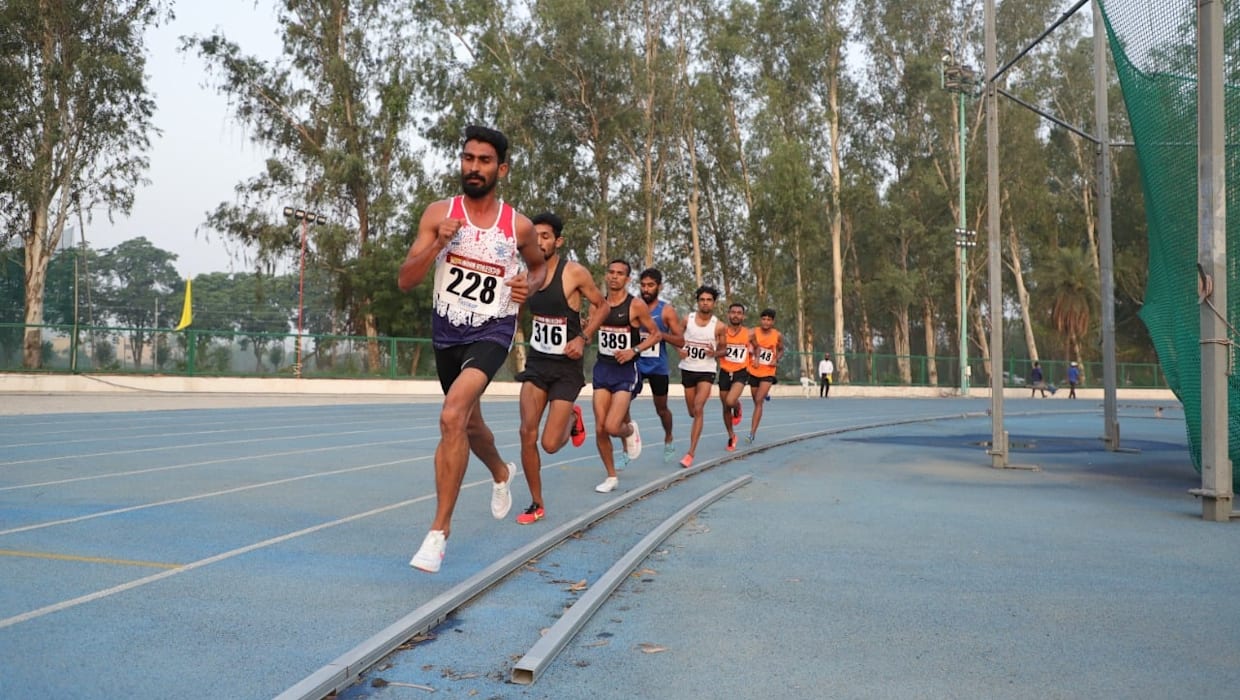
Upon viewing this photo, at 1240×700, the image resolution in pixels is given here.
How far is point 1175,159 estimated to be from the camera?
34.6ft

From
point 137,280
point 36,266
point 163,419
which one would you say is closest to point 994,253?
point 163,419

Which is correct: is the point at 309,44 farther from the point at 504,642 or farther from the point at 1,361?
the point at 504,642

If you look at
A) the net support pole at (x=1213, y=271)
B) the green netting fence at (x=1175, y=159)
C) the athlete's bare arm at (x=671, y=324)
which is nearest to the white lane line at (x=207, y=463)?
the athlete's bare arm at (x=671, y=324)

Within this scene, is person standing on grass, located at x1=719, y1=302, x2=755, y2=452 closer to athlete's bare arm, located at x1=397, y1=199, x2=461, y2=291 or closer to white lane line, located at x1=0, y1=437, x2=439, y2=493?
white lane line, located at x1=0, y1=437, x2=439, y2=493

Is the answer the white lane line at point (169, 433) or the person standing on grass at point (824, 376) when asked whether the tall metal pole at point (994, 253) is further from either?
the person standing on grass at point (824, 376)

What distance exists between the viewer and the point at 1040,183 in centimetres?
5491

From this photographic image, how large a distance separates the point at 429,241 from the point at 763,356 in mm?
10133

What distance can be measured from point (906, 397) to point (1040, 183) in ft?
49.0

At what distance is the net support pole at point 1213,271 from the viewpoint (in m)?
8.62

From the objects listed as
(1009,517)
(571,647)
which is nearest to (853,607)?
Result: (571,647)

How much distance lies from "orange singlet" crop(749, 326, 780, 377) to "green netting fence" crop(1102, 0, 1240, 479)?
5.21 metres

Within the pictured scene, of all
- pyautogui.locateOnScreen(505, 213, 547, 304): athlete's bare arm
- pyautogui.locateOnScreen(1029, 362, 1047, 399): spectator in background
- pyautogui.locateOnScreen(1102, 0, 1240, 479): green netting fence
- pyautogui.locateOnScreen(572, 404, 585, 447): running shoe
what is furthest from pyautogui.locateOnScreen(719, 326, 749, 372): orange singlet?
pyautogui.locateOnScreen(1029, 362, 1047, 399): spectator in background

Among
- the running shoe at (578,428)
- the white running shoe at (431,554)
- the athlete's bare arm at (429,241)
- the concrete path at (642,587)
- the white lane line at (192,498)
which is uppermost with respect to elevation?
the athlete's bare arm at (429,241)

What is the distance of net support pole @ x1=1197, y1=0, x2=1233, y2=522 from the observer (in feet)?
28.3
